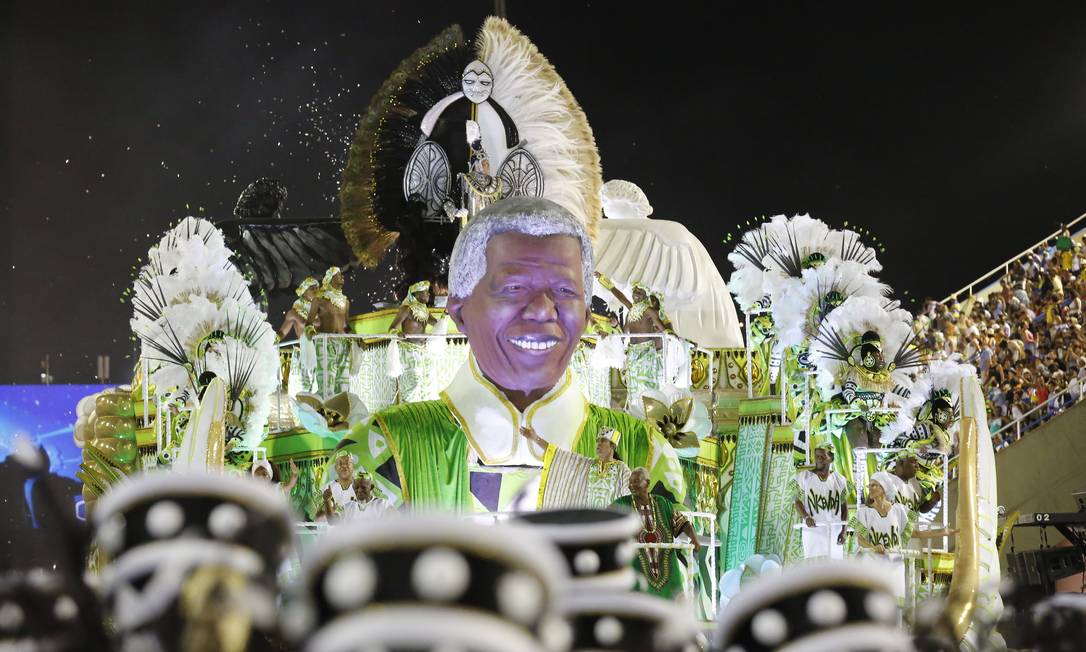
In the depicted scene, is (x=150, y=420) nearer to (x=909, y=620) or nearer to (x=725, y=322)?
(x=725, y=322)

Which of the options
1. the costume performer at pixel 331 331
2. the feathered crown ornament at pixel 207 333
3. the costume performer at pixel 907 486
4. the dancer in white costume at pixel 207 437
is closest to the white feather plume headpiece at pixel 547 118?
the feathered crown ornament at pixel 207 333

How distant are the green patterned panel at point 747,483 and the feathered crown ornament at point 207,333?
3.23m

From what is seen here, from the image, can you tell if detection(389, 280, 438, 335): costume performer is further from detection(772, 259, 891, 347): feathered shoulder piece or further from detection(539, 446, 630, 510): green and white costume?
detection(539, 446, 630, 510): green and white costume

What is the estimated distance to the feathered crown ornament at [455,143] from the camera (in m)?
5.29

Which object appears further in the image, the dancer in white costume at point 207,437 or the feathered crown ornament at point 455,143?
the feathered crown ornament at point 455,143

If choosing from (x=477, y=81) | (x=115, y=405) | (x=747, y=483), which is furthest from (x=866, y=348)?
(x=115, y=405)

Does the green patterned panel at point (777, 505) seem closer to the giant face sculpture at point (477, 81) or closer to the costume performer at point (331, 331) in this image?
the costume performer at point (331, 331)

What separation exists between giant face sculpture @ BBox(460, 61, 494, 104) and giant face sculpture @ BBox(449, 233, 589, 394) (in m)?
1.97

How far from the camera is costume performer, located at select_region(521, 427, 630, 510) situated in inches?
139

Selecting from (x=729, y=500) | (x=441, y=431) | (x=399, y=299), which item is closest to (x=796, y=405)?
(x=729, y=500)

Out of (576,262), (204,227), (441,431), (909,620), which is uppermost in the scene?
(204,227)

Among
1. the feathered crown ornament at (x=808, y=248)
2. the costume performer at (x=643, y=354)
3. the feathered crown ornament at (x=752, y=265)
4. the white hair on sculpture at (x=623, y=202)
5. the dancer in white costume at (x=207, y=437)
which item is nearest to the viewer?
the dancer in white costume at (x=207, y=437)

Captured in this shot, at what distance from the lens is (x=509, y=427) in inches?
145

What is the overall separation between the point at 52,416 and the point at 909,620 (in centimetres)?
1624
